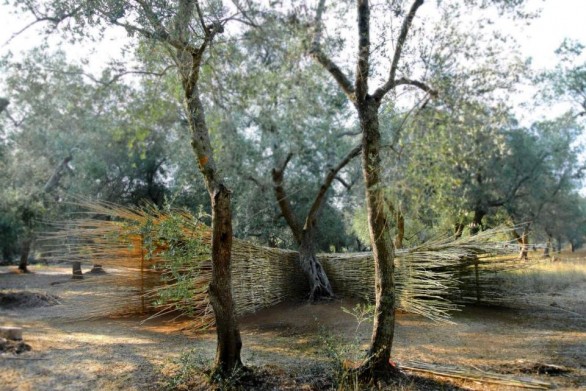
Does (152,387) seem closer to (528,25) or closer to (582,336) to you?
(528,25)

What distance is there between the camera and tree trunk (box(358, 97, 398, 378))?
150 inches

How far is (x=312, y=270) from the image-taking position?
8125mm

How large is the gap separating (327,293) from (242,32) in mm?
4692

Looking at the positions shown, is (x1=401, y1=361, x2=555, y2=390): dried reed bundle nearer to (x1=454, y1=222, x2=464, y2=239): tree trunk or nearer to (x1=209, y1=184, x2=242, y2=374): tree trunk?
(x1=209, y1=184, x2=242, y2=374): tree trunk

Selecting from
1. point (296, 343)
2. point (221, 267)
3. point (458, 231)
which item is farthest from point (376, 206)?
point (458, 231)

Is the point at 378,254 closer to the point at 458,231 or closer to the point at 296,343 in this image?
the point at 296,343

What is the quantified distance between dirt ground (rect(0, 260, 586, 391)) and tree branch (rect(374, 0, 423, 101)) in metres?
2.15

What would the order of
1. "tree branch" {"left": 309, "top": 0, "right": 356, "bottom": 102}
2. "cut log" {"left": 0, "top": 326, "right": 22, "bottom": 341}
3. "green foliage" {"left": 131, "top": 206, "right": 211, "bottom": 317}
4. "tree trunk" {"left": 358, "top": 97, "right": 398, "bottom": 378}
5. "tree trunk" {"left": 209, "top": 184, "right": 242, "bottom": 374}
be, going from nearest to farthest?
"tree trunk" {"left": 358, "top": 97, "right": 398, "bottom": 378}
"tree trunk" {"left": 209, "top": 184, "right": 242, "bottom": 374}
"tree branch" {"left": 309, "top": 0, "right": 356, "bottom": 102}
"green foliage" {"left": 131, "top": 206, "right": 211, "bottom": 317}
"cut log" {"left": 0, "top": 326, "right": 22, "bottom": 341}

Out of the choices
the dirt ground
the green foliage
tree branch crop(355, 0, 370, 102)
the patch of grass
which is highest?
tree branch crop(355, 0, 370, 102)

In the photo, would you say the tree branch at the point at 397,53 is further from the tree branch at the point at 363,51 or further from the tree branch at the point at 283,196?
the tree branch at the point at 283,196

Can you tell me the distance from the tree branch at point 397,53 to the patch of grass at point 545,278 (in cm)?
536

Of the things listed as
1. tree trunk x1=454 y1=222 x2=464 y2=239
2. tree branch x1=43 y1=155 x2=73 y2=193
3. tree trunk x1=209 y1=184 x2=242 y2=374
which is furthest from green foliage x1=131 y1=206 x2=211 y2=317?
tree branch x1=43 y1=155 x2=73 y2=193

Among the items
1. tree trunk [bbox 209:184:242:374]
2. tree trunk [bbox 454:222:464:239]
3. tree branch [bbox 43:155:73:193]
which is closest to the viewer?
tree trunk [bbox 209:184:242:374]

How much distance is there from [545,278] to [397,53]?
30.0ft
